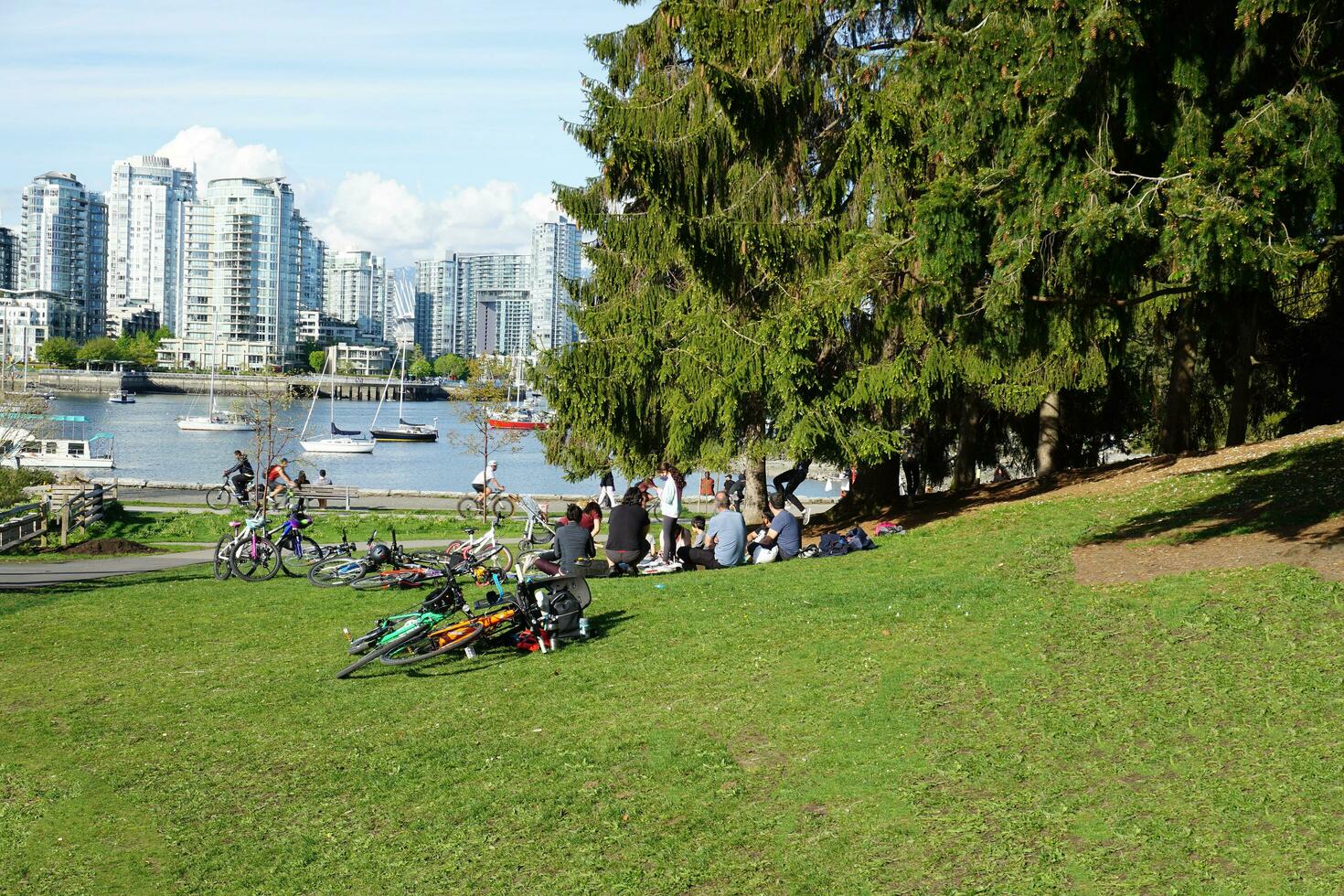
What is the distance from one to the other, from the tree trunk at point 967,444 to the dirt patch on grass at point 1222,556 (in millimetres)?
11828

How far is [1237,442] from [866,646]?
12252 millimetres

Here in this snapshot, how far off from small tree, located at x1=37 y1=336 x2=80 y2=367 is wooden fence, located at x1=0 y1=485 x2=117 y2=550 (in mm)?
166113

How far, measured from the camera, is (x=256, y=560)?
1662 cm

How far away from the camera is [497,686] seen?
32.8ft

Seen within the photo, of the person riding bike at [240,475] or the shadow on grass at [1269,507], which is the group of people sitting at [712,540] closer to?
the shadow on grass at [1269,507]

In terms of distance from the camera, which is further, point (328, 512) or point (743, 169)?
point (328, 512)

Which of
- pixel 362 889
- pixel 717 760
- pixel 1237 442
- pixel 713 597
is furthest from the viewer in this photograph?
pixel 1237 442

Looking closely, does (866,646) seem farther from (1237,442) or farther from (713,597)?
(1237,442)

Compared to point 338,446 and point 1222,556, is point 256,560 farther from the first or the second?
point 338,446

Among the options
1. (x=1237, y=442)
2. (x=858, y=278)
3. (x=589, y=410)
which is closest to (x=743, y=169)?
(x=589, y=410)

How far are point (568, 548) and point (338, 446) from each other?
73.6 m

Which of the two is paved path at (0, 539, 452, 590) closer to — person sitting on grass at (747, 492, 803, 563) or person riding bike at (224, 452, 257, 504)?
person sitting on grass at (747, 492, 803, 563)

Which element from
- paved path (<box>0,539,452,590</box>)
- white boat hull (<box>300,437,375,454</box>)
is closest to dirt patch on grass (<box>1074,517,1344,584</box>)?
paved path (<box>0,539,452,590</box>)

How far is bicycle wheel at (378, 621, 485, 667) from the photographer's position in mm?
10656
